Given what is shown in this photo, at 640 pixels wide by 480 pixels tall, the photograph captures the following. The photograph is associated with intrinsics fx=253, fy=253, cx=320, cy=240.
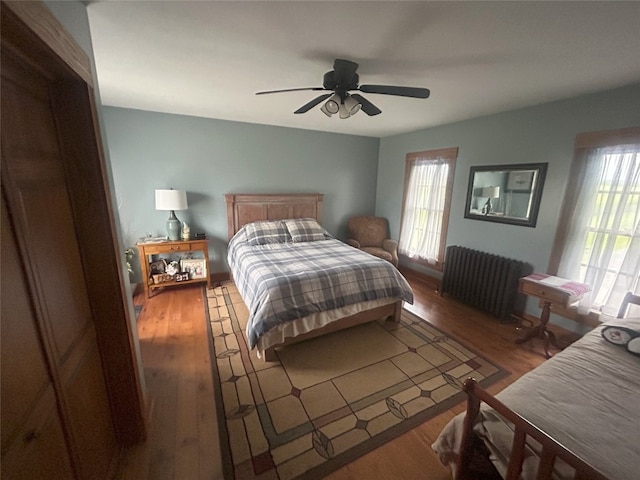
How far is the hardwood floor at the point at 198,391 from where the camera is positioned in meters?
1.35

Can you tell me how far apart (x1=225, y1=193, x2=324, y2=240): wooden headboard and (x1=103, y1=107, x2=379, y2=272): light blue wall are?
11 centimetres

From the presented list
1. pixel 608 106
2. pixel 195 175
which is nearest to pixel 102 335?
pixel 195 175

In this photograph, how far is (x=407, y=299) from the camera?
2619mm

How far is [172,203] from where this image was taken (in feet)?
10.1

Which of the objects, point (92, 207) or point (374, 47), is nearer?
point (92, 207)

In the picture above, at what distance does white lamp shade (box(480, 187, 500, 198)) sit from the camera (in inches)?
117

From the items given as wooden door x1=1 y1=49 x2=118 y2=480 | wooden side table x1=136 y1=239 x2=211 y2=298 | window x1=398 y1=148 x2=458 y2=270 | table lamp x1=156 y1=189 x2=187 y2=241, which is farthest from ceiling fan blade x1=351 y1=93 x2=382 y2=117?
wooden side table x1=136 y1=239 x2=211 y2=298

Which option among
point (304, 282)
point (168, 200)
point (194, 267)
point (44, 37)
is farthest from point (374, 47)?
point (194, 267)

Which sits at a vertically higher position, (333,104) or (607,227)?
(333,104)

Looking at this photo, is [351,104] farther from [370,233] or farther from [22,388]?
[370,233]

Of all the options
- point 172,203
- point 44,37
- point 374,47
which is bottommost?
point 172,203

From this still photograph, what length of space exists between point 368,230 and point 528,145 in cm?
235

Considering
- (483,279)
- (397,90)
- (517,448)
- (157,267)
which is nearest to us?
(517,448)

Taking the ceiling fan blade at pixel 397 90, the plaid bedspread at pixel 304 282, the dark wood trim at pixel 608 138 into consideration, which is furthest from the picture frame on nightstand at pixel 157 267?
the dark wood trim at pixel 608 138
